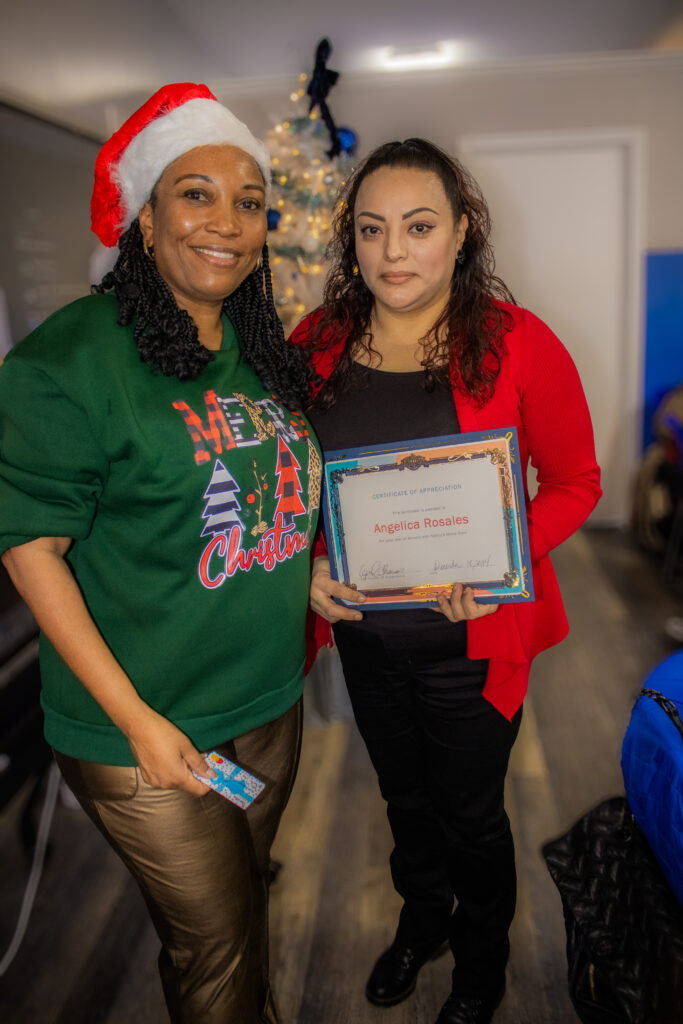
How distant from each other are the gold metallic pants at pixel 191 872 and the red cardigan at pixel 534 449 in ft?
1.42

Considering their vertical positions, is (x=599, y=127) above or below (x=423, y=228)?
above

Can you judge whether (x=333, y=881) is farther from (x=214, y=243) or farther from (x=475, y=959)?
(x=214, y=243)

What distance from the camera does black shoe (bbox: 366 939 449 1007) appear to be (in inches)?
59.8

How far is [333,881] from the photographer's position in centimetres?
188

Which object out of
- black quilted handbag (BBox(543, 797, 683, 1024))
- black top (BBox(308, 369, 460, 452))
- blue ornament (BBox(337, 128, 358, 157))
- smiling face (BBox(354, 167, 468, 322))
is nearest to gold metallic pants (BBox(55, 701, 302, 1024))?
black top (BBox(308, 369, 460, 452))

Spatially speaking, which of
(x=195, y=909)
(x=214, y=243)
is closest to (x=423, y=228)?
(x=214, y=243)

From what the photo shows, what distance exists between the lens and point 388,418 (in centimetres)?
124

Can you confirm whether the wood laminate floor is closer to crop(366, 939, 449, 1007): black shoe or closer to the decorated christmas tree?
crop(366, 939, 449, 1007): black shoe

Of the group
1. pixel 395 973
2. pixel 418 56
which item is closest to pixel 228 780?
pixel 395 973

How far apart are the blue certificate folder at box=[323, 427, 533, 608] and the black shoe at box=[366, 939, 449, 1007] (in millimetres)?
855

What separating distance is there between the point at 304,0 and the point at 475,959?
4.23 meters

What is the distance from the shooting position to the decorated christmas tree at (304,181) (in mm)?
3004

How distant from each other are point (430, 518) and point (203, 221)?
0.57 metres
